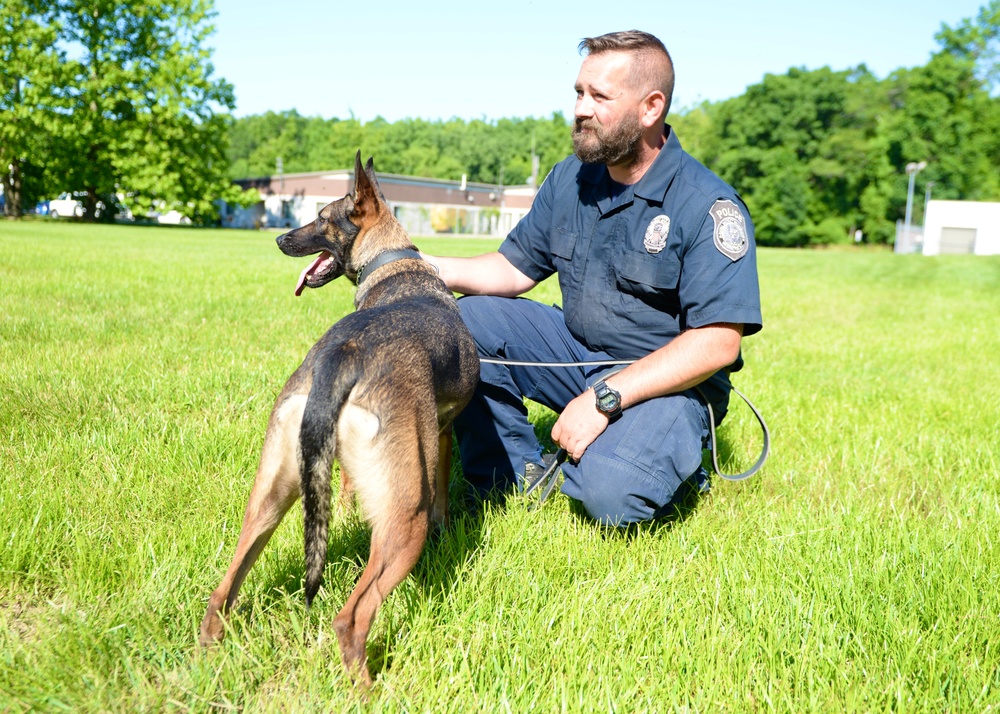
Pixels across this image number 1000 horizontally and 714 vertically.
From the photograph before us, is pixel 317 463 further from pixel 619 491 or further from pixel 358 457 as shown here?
pixel 619 491

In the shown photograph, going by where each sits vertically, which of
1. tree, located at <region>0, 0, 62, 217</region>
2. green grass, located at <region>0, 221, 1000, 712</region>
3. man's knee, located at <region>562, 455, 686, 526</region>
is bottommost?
green grass, located at <region>0, 221, 1000, 712</region>

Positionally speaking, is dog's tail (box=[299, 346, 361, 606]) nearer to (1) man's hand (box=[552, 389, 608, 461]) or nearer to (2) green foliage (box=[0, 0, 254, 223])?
(1) man's hand (box=[552, 389, 608, 461])

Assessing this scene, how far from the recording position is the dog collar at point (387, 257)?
3725 millimetres

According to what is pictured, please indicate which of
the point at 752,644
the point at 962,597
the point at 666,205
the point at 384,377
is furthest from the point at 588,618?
the point at 666,205

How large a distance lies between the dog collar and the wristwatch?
3.85 ft

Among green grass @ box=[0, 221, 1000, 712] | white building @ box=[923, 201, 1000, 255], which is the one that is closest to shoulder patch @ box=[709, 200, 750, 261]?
green grass @ box=[0, 221, 1000, 712]

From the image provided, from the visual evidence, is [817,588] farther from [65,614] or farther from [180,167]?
[180,167]

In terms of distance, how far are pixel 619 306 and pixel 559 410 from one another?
0.85 metres

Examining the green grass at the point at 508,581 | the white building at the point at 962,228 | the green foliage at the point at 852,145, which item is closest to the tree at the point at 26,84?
the green grass at the point at 508,581

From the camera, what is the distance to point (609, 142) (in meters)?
3.58

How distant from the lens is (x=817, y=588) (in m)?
2.73

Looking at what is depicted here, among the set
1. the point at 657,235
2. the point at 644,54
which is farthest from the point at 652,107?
the point at 657,235

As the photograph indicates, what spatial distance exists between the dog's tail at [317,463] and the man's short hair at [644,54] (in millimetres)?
2257

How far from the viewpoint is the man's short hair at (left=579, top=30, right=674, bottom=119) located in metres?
3.52
